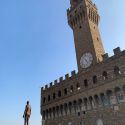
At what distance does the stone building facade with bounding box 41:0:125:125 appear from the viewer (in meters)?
21.6

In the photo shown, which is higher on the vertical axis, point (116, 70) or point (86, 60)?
point (86, 60)

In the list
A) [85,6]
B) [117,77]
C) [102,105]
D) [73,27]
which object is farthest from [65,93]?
[85,6]

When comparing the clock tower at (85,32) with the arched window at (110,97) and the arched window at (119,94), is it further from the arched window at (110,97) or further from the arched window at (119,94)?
the arched window at (119,94)

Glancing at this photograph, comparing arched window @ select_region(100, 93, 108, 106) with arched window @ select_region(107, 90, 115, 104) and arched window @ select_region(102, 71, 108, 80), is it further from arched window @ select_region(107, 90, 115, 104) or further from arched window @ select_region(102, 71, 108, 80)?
arched window @ select_region(102, 71, 108, 80)

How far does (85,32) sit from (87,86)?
9.22 metres

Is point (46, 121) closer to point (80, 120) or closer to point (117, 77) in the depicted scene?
point (80, 120)

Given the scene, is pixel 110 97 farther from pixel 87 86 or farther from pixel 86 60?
pixel 86 60

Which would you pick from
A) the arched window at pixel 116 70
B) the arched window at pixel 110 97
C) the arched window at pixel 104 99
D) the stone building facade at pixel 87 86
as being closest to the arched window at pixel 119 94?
the stone building facade at pixel 87 86

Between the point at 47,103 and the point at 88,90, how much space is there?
928 centimetres

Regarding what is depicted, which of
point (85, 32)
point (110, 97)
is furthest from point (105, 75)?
point (85, 32)

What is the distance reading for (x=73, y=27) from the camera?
31.6 metres

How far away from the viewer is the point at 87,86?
2475 centimetres

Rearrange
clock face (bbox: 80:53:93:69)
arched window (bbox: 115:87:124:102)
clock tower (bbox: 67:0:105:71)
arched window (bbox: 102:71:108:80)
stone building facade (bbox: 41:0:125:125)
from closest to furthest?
arched window (bbox: 115:87:124:102), stone building facade (bbox: 41:0:125:125), arched window (bbox: 102:71:108:80), clock face (bbox: 80:53:93:69), clock tower (bbox: 67:0:105:71)

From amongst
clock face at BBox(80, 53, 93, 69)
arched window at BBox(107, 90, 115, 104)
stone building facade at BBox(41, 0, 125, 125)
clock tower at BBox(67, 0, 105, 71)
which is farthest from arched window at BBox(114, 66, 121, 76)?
clock face at BBox(80, 53, 93, 69)
